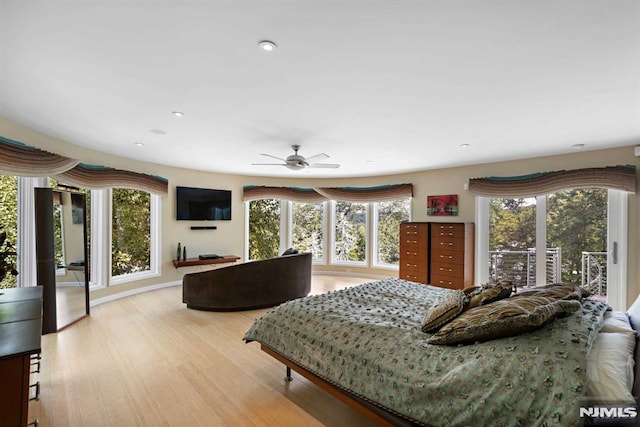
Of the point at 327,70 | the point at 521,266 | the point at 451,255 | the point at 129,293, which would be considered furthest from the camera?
the point at 451,255

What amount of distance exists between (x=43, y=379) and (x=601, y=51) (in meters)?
4.79

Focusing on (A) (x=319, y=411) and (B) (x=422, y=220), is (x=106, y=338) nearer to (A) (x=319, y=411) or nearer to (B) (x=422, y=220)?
(A) (x=319, y=411)

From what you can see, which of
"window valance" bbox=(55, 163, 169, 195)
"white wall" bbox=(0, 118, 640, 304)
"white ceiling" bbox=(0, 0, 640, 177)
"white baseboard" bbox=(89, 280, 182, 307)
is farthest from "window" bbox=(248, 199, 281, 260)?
"white ceiling" bbox=(0, 0, 640, 177)

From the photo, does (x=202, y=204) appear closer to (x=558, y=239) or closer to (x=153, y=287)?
(x=153, y=287)

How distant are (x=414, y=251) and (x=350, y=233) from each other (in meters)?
1.94

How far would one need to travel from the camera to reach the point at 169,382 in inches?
98.0

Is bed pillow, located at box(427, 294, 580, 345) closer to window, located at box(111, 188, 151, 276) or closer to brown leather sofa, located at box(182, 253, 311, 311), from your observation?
brown leather sofa, located at box(182, 253, 311, 311)

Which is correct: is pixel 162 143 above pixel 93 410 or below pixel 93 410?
above

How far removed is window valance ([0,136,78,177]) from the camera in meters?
3.05

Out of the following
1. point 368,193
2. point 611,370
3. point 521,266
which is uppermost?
point 368,193

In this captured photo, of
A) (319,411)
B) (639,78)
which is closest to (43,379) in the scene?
(319,411)

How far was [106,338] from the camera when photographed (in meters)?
3.36

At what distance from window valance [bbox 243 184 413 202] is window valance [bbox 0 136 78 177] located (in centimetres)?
360

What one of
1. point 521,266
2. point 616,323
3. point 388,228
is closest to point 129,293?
point 388,228
